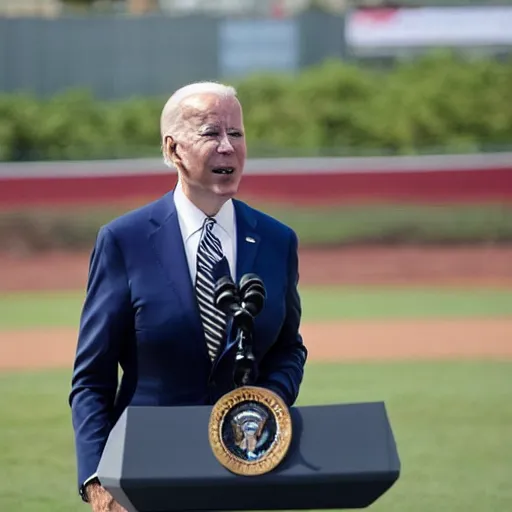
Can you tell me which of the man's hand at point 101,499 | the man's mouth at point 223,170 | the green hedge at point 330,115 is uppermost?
the man's mouth at point 223,170

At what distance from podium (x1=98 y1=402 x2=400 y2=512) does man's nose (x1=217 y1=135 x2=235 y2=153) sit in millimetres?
662

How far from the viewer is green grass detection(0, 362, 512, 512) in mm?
7836

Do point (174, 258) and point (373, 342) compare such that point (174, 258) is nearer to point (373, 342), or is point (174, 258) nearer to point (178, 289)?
point (178, 289)

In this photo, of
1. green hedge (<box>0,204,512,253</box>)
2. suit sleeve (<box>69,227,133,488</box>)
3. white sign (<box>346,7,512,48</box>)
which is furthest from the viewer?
white sign (<box>346,7,512,48</box>)

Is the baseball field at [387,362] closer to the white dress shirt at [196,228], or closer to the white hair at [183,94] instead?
the white dress shirt at [196,228]

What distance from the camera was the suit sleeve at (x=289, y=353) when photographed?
3.41 meters

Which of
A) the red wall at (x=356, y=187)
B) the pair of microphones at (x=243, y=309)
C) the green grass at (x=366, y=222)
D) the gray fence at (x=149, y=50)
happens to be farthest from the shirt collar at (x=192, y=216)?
the gray fence at (x=149, y=50)

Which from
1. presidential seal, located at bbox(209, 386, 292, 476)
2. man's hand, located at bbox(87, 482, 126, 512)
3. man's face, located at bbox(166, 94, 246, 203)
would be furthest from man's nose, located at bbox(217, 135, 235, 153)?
man's hand, located at bbox(87, 482, 126, 512)

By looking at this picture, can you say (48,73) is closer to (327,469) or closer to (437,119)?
(437,119)

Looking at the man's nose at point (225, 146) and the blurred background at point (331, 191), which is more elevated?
the man's nose at point (225, 146)

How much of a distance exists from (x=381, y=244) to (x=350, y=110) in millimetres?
13301

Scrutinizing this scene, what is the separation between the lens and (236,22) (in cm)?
4388

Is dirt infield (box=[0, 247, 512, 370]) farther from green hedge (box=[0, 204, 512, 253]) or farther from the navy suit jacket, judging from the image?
the navy suit jacket

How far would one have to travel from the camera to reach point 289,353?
3.52 meters
